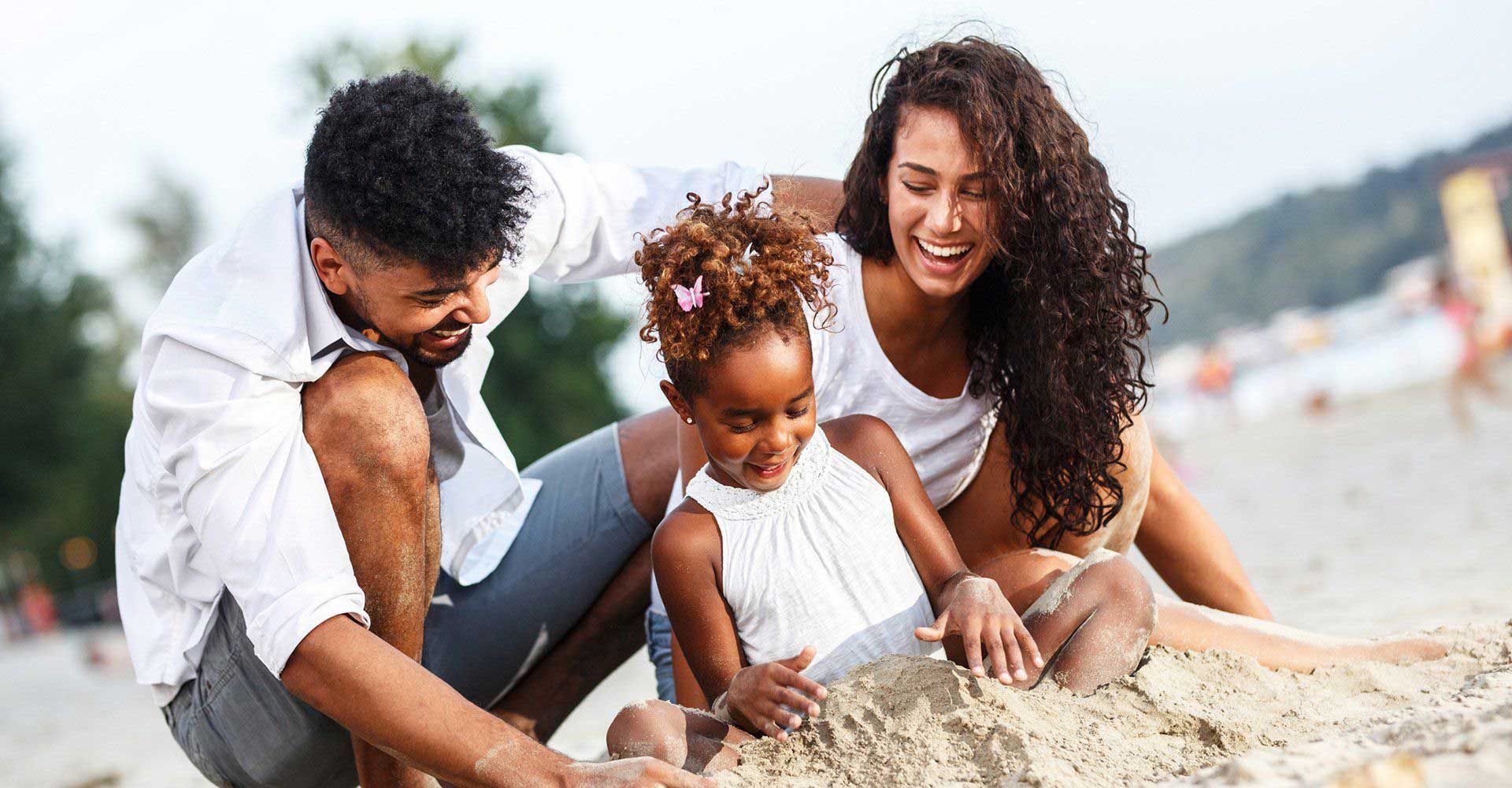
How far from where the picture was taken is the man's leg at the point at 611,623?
11.2ft

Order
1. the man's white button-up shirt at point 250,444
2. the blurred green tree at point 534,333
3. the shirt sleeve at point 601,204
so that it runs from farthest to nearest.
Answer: the blurred green tree at point 534,333 < the shirt sleeve at point 601,204 < the man's white button-up shirt at point 250,444

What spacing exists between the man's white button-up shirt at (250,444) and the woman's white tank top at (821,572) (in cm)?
77

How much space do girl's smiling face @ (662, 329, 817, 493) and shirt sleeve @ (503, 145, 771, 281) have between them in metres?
0.72

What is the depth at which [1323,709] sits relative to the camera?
8.30 feet

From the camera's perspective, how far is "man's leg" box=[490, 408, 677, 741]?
340 cm

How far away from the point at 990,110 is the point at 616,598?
1666mm

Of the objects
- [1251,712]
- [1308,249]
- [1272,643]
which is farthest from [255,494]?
[1308,249]

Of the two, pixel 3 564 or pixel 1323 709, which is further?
pixel 3 564

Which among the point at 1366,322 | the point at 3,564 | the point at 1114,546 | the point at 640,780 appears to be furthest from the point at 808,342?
the point at 3,564

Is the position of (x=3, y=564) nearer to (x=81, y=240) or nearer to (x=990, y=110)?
(x=81, y=240)

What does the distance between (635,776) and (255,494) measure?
92 cm

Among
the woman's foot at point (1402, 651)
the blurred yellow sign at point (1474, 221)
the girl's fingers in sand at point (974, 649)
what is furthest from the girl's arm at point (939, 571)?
the blurred yellow sign at point (1474, 221)

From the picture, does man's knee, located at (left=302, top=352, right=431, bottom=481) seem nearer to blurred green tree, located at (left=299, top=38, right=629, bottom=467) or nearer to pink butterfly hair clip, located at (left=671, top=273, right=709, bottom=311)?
pink butterfly hair clip, located at (left=671, top=273, right=709, bottom=311)

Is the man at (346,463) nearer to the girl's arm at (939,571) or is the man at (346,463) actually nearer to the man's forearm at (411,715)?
the man's forearm at (411,715)
